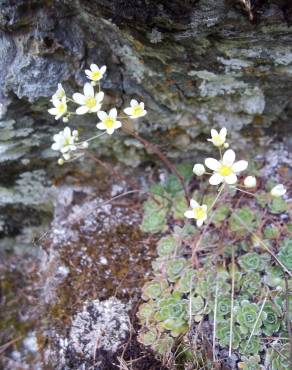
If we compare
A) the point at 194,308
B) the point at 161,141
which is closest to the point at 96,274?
the point at 194,308

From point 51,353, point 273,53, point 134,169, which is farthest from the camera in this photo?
point 134,169

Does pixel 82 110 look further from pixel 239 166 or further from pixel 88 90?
pixel 239 166

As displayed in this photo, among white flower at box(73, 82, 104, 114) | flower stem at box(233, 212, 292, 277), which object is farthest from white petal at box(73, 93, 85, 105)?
flower stem at box(233, 212, 292, 277)

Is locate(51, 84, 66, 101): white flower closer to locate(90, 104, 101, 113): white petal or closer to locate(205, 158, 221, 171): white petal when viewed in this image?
locate(90, 104, 101, 113): white petal

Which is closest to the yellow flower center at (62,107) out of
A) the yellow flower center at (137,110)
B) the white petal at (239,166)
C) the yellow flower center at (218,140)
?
the yellow flower center at (137,110)

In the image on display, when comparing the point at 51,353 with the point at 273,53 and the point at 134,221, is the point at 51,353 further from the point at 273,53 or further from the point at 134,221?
the point at 273,53

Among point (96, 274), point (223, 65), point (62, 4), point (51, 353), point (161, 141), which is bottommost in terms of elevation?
point (51, 353)
